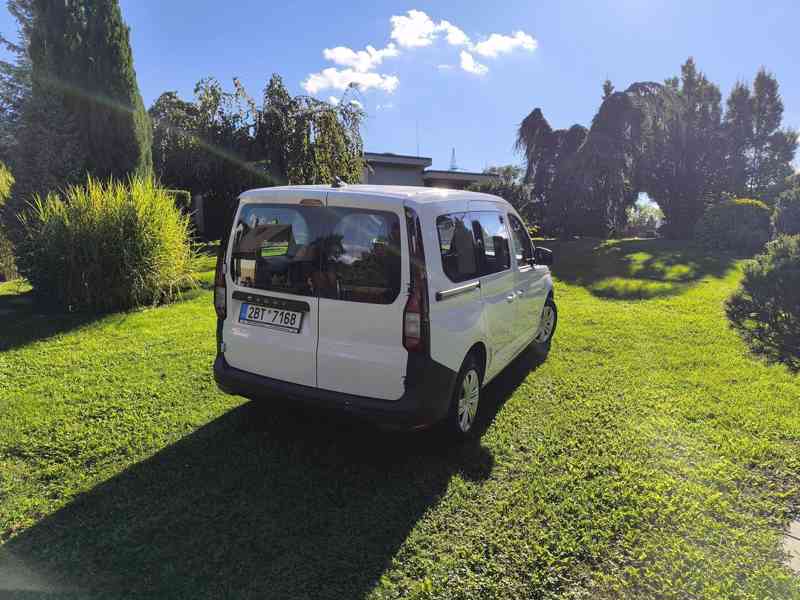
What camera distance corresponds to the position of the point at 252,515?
2.89m

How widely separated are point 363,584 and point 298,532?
0.53m

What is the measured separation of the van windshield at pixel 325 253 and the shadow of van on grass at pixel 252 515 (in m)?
1.22

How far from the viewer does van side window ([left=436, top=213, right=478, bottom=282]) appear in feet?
11.3

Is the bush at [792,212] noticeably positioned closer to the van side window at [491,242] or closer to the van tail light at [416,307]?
the van side window at [491,242]

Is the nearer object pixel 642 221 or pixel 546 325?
pixel 546 325

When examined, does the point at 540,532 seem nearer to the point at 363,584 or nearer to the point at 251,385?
the point at 363,584

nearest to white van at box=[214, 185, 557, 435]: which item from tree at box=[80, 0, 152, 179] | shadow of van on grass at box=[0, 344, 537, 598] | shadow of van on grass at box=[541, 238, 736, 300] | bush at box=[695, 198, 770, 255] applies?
shadow of van on grass at box=[0, 344, 537, 598]

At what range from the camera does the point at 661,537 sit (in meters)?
2.85

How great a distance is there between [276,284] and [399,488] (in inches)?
63.8

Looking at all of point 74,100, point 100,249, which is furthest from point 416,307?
point 74,100

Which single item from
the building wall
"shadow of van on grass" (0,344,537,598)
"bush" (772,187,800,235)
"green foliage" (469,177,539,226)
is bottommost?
"shadow of van on grass" (0,344,537,598)

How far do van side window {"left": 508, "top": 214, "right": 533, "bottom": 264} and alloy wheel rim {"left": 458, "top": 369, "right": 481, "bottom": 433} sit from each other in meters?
1.57

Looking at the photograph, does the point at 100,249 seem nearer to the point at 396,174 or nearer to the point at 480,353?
the point at 480,353

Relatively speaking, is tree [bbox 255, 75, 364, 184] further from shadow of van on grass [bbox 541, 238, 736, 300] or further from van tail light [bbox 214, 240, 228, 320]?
van tail light [bbox 214, 240, 228, 320]
